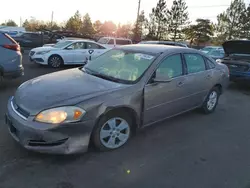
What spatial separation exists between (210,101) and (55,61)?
24.3 feet

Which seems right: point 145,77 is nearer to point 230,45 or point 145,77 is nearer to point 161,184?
point 161,184

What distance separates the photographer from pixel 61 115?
2.77 m

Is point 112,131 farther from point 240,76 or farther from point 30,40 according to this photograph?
point 30,40

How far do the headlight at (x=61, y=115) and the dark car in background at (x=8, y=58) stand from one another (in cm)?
384

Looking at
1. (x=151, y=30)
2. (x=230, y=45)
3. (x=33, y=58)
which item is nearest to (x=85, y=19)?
(x=151, y=30)

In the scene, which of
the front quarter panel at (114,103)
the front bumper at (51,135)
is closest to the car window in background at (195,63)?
the front quarter panel at (114,103)

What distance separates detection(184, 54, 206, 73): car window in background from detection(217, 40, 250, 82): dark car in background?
3802 millimetres

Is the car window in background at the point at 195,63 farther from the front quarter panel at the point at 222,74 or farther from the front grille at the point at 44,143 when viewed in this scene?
the front grille at the point at 44,143

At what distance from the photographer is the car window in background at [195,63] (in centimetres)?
433

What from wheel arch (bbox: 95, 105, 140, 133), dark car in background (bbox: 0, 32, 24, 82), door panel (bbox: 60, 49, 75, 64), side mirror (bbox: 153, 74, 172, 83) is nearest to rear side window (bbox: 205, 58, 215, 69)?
side mirror (bbox: 153, 74, 172, 83)

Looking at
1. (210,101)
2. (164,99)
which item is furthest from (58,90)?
(210,101)

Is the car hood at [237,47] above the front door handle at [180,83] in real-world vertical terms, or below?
above

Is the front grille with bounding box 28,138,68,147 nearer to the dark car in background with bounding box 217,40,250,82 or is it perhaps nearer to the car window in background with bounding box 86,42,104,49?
the dark car in background with bounding box 217,40,250,82

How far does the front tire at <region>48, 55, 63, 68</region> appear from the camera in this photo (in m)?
10.3
